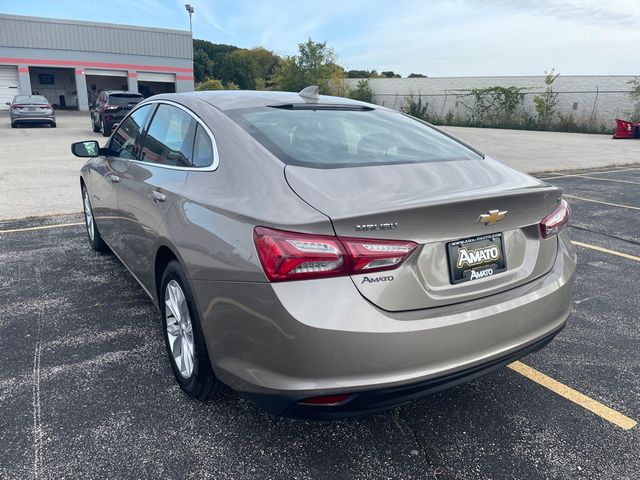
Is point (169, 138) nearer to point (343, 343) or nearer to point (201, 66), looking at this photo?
point (343, 343)

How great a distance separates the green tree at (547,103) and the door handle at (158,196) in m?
31.5

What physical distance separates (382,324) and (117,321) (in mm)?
2484

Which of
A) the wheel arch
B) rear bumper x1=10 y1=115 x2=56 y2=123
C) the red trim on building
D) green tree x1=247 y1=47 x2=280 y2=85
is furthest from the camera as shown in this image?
green tree x1=247 y1=47 x2=280 y2=85

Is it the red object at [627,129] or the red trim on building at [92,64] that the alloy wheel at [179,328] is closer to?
the red object at [627,129]

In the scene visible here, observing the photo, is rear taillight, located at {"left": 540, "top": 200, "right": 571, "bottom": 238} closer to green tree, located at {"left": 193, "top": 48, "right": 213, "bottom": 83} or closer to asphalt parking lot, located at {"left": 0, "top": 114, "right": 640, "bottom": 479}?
asphalt parking lot, located at {"left": 0, "top": 114, "right": 640, "bottom": 479}

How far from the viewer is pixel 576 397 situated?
9.25 ft

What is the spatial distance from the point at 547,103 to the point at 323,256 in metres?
33.3

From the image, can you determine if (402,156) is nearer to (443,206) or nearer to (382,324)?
(443,206)

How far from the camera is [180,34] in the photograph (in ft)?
137

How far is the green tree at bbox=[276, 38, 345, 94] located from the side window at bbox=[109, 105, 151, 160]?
42.2 metres

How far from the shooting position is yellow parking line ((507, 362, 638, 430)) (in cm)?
261

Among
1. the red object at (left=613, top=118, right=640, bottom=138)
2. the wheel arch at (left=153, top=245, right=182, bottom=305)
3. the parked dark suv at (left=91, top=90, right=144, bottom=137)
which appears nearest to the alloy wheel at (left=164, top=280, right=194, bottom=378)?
the wheel arch at (left=153, top=245, right=182, bottom=305)

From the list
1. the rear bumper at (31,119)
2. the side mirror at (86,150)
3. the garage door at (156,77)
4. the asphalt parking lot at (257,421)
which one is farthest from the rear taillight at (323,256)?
the garage door at (156,77)

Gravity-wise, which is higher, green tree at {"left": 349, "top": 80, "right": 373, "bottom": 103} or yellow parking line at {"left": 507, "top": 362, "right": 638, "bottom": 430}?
green tree at {"left": 349, "top": 80, "right": 373, "bottom": 103}
